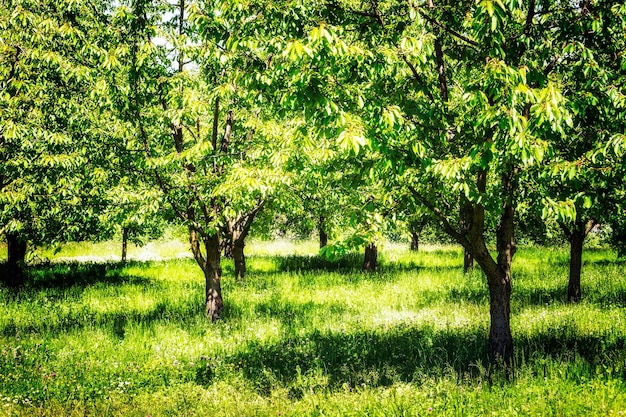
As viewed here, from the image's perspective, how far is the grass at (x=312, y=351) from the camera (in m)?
6.33

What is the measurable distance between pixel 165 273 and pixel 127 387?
14.9 meters

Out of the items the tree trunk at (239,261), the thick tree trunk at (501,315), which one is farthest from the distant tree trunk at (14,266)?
the thick tree trunk at (501,315)

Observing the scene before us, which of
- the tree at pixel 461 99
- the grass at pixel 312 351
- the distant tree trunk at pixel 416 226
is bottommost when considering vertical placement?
the grass at pixel 312 351

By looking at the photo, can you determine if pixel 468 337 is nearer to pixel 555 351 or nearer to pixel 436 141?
pixel 555 351

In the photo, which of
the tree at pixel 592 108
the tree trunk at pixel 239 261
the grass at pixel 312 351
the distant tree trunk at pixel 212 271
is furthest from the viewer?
the tree trunk at pixel 239 261

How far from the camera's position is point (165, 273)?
71.2 feet

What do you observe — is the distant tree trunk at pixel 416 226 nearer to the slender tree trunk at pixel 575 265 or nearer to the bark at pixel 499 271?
the bark at pixel 499 271

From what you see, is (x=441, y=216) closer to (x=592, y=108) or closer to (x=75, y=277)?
(x=592, y=108)

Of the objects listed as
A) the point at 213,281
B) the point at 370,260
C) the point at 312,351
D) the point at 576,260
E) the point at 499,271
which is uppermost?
the point at 499,271

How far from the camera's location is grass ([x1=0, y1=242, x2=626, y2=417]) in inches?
249

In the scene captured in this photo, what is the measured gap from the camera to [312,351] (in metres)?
8.90

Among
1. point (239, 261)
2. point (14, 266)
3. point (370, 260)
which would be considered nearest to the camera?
point (14, 266)

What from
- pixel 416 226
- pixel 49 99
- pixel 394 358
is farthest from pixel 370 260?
pixel 49 99

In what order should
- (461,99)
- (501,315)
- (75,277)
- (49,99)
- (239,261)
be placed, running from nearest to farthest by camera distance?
(461,99)
(501,315)
(49,99)
(239,261)
(75,277)
